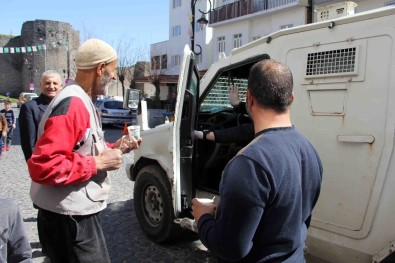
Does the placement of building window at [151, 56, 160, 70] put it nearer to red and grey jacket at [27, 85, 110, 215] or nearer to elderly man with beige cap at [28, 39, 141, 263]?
elderly man with beige cap at [28, 39, 141, 263]

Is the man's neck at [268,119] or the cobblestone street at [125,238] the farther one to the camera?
the cobblestone street at [125,238]

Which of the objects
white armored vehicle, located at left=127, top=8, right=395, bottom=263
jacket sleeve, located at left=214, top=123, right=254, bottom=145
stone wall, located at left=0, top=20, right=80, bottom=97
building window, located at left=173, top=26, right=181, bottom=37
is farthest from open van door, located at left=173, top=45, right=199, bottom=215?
stone wall, located at left=0, top=20, right=80, bottom=97

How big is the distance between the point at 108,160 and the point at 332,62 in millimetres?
1910

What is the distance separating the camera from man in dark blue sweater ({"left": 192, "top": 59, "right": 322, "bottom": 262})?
61.6 inches

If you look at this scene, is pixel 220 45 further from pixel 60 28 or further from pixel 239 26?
pixel 60 28

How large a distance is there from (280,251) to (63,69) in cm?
6089

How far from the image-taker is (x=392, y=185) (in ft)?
9.12

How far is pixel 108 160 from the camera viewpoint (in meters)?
2.27

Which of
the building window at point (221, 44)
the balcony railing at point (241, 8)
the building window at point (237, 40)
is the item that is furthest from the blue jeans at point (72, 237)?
the building window at point (221, 44)

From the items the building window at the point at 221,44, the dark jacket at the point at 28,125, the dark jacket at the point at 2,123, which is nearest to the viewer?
the dark jacket at the point at 28,125

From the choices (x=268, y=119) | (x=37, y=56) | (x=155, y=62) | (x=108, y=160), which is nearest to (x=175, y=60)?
(x=155, y=62)

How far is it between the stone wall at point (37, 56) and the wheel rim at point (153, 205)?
172 feet

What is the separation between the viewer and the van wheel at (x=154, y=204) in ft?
15.2

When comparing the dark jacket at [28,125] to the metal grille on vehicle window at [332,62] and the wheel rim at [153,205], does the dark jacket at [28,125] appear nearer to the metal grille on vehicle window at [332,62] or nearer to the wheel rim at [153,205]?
the wheel rim at [153,205]
